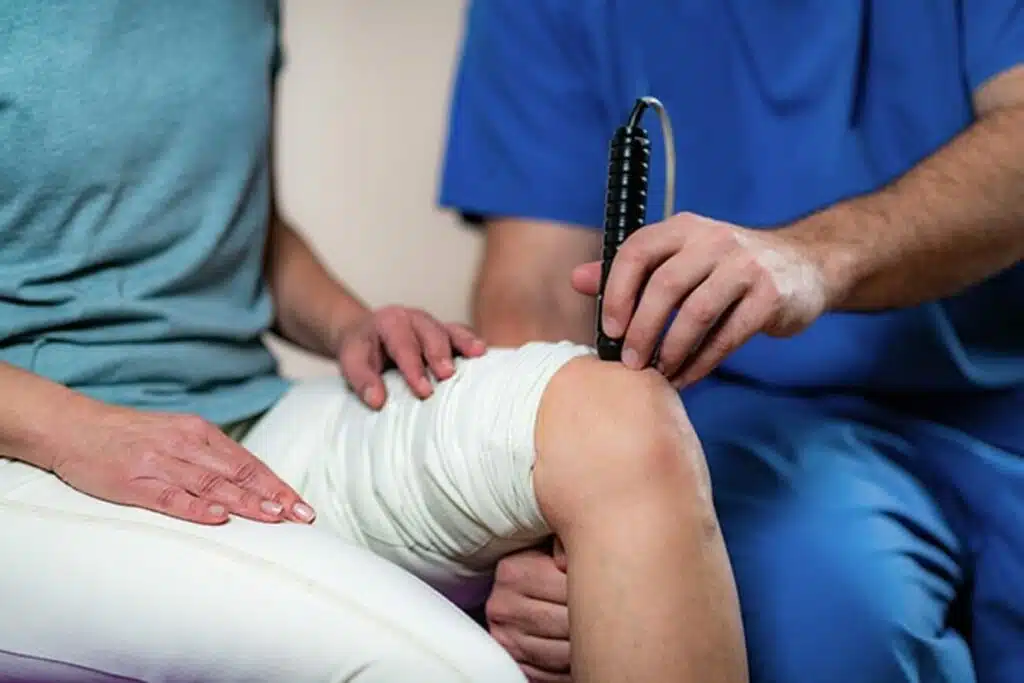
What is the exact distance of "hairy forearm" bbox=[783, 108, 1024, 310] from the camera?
701 millimetres

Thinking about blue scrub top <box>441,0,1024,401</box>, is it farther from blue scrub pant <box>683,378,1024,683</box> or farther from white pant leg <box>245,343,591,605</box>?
white pant leg <box>245,343,591,605</box>

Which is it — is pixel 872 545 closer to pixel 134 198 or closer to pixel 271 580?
pixel 271 580

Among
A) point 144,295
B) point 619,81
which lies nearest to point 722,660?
point 144,295

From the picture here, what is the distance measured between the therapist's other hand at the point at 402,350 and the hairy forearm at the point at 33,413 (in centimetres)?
19

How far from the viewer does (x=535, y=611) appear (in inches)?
28.6

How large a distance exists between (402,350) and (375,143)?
0.53m

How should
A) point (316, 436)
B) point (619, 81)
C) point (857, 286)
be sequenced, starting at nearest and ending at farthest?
point (857, 286)
point (316, 436)
point (619, 81)

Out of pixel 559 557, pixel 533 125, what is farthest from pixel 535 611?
pixel 533 125

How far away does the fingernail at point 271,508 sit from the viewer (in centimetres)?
66

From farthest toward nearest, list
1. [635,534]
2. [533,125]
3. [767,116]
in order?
[533,125] < [767,116] < [635,534]

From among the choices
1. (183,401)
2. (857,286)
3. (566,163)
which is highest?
(857,286)

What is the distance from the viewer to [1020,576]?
73 centimetres

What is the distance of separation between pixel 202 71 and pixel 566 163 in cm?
35

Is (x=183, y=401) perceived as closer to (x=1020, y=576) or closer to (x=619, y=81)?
(x=619, y=81)
